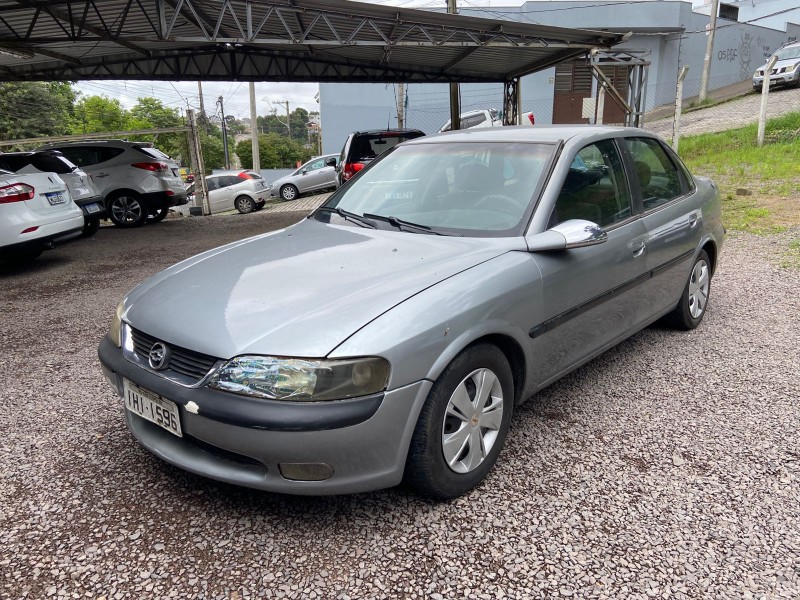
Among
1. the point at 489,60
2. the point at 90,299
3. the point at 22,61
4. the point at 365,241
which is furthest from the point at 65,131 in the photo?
the point at 365,241

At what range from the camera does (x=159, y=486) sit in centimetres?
268

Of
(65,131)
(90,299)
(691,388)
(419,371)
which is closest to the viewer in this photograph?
(419,371)

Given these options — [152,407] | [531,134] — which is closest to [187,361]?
[152,407]

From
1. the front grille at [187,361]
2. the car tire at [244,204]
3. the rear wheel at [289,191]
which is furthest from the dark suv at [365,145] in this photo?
the rear wheel at [289,191]

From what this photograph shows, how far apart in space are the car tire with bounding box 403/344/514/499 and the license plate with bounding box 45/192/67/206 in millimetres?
6745

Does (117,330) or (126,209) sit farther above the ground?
(117,330)

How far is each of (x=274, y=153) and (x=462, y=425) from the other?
58224 mm

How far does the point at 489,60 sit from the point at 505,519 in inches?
496

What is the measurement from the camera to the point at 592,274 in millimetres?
3158

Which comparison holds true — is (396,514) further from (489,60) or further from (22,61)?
(22,61)

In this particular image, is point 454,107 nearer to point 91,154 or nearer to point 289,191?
point 289,191

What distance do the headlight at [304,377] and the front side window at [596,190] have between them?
1404 mm

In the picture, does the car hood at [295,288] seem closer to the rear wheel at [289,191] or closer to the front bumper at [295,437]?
the front bumper at [295,437]

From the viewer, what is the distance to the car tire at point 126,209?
11.7 m
